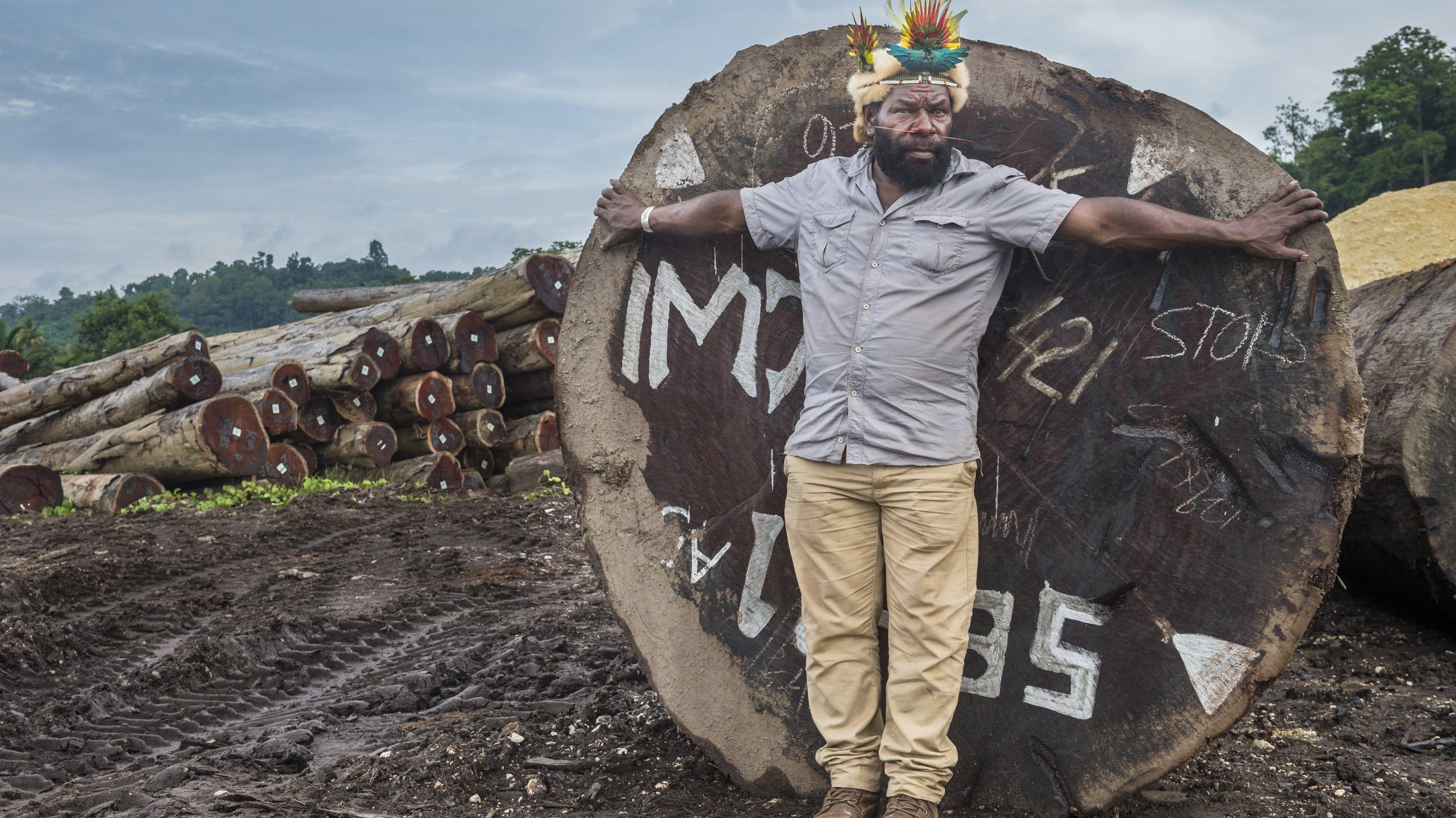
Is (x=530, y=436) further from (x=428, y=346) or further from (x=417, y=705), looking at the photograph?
(x=417, y=705)

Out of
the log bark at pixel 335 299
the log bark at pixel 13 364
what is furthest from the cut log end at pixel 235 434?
the log bark at pixel 13 364

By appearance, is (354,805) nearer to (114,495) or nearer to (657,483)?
(657,483)

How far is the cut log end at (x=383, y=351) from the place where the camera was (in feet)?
33.8

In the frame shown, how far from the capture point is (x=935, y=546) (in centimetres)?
265

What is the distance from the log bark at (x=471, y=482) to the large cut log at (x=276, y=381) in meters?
1.62

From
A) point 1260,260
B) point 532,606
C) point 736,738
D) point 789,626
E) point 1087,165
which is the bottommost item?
point 532,606

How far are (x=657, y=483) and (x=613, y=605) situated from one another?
0.39 m

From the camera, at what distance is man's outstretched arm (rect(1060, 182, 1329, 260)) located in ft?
8.49

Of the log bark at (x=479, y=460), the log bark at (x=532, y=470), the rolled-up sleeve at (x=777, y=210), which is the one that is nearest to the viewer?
the rolled-up sleeve at (x=777, y=210)

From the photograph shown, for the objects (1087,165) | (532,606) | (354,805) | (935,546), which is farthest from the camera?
(532,606)

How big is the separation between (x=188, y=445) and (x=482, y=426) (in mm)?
2628

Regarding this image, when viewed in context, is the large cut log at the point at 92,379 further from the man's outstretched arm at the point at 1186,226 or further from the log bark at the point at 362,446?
the man's outstretched arm at the point at 1186,226

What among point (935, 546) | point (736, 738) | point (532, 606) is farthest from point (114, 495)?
point (935, 546)

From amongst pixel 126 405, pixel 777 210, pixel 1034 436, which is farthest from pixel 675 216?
pixel 126 405
